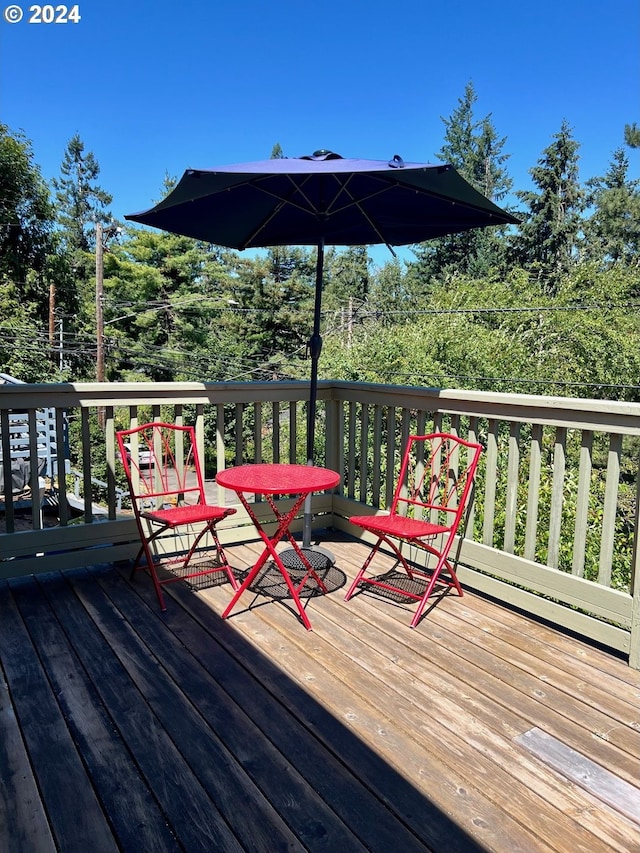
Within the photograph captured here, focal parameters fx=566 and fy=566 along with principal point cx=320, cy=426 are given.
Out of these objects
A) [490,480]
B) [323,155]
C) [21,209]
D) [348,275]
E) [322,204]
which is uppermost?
[348,275]

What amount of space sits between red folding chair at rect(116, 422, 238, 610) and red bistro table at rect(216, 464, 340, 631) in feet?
0.74

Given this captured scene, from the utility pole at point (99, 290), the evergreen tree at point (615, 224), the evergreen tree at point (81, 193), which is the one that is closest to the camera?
the utility pole at point (99, 290)

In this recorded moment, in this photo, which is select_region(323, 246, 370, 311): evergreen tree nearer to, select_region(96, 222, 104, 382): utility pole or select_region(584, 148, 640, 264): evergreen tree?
select_region(584, 148, 640, 264): evergreen tree

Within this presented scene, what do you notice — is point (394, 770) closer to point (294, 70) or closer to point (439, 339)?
point (439, 339)

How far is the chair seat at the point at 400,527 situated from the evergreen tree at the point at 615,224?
2021cm

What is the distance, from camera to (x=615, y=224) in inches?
821

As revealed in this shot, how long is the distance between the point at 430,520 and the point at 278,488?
3.66 ft

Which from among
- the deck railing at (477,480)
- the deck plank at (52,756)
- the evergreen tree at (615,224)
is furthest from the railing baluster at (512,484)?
the evergreen tree at (615,224)

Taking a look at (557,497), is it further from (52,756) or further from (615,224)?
(615,224)

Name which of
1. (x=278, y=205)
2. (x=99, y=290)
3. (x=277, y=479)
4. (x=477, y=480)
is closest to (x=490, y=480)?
(x=477, y=480)

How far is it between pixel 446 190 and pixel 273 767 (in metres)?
2.50

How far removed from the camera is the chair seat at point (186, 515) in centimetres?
294

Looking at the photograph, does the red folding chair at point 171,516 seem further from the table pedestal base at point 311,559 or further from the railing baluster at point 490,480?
the railing baluster at point 490,480

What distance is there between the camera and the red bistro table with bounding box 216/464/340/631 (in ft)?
9.09
